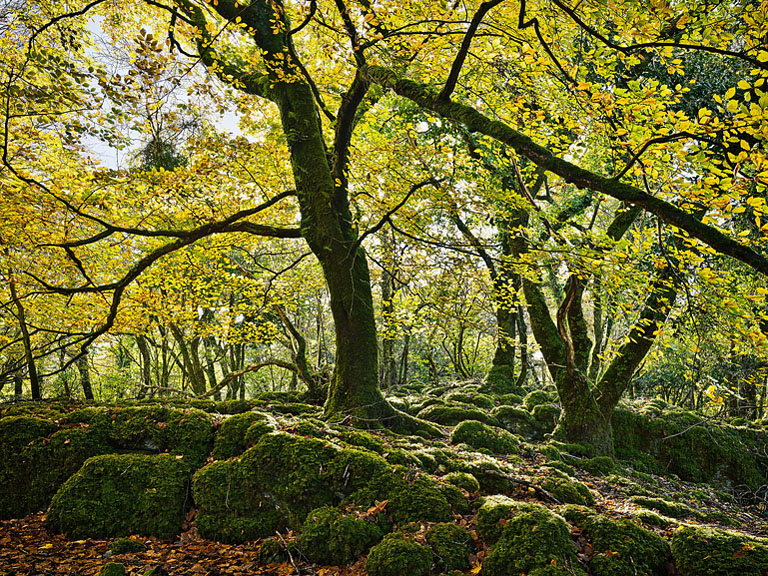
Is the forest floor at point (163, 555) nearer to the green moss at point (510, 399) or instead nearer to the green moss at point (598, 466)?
the green moss at point (598, 466)

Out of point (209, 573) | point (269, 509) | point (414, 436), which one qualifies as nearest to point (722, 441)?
point (414, 436)

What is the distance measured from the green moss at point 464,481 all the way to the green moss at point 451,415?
3.79 meters

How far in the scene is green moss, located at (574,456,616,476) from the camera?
656cm

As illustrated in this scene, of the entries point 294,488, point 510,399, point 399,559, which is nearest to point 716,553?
point 399,559

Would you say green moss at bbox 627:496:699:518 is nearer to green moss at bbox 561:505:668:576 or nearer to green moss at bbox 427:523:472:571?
green moss at bbox 561:505:668:576

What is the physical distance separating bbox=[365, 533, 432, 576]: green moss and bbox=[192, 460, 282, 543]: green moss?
121 cm

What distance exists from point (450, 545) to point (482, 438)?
11.3 feet

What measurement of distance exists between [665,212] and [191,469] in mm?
5249

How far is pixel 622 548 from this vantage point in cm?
308

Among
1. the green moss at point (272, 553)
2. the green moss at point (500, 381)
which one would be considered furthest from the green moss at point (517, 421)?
the green moss at point (272, 553)

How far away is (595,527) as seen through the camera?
3354 mm

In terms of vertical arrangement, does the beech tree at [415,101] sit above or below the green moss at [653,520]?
above

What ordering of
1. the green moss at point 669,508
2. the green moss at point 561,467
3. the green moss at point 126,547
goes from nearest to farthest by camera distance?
the green moss at point 126,547 → the green moss at point 669,508 → the green moss at point 561,467

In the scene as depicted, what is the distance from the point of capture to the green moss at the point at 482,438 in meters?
6.45
